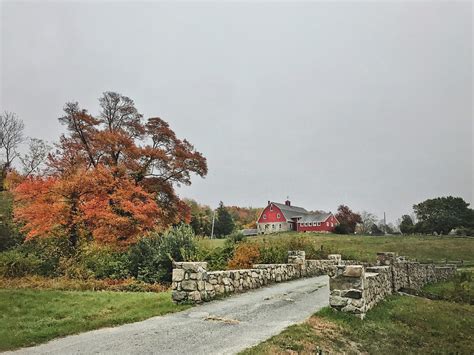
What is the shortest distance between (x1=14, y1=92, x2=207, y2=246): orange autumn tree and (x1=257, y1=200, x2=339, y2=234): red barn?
139 ft

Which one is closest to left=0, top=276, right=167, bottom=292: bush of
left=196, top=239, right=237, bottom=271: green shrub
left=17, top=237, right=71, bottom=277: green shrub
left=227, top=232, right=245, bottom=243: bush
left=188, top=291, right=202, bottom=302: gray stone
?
left=196, top=239, right=237, bottom=271: green shrub

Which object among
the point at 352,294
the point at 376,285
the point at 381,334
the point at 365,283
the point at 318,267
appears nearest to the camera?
the point at 381,334

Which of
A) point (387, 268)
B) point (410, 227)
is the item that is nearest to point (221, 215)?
point (410, 227)

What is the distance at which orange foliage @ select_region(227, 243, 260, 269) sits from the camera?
16.1 metres

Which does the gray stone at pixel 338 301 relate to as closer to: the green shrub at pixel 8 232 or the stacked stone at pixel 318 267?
the stacked stone at pixel 318 267

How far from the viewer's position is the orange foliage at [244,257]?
16.1 m

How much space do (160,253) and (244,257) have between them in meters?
3.96

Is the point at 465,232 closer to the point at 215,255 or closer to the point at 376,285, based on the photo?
the point at 215,255

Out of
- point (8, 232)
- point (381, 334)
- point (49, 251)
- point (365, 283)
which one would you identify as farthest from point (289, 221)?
point (381, 334)

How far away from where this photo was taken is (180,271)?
9578 millimetres

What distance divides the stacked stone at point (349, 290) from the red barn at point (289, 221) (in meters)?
57.3

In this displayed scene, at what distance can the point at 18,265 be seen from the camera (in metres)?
16.9

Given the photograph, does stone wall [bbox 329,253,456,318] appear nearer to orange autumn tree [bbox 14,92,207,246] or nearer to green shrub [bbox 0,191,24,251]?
orange autumn tree [bbox 14,92,207,246]

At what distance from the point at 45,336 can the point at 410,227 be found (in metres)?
65.2
